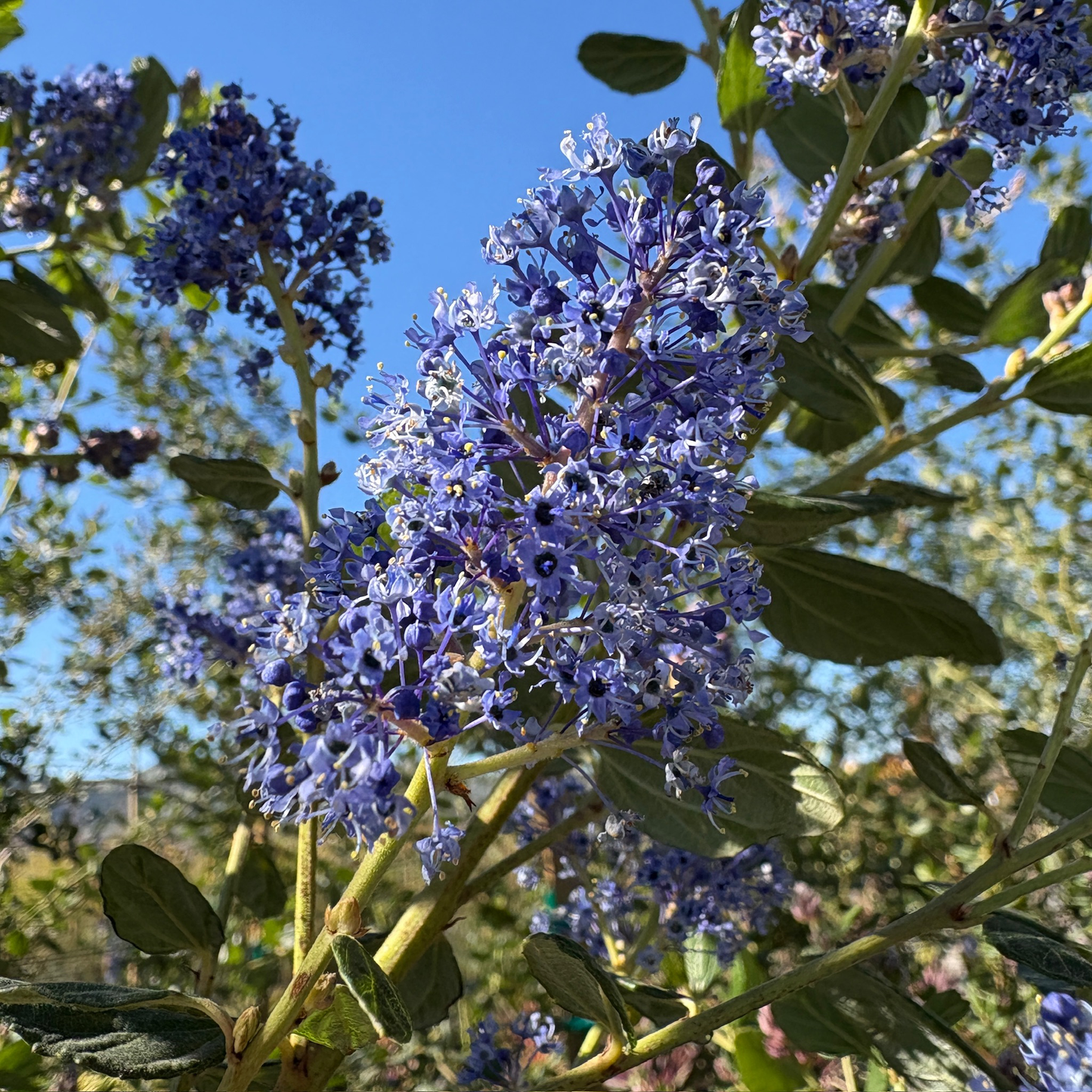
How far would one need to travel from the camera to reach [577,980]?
98 centimetres

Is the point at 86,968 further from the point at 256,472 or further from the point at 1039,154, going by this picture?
the point at 1039,154

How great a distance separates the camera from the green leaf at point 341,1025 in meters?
0.81

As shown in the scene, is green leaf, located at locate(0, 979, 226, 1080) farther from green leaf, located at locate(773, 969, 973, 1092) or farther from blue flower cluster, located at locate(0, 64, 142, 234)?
blue flower cluster, located at locate(0, 64, 142, 234)

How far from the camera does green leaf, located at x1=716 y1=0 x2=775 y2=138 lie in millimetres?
1489

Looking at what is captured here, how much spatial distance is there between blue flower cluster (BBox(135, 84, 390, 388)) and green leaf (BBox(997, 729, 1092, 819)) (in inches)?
49.4

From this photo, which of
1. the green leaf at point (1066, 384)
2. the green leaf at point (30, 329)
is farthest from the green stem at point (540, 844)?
the green leaf at point (30, 329)

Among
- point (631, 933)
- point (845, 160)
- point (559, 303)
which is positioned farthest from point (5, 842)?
point (845, 160)

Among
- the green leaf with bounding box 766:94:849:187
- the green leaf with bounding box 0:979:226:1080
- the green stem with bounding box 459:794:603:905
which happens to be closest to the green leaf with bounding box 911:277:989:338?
the green leaf with bounding box 766:94:849:187

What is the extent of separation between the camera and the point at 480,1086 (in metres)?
1.49

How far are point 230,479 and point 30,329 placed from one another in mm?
822

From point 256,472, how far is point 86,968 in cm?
190

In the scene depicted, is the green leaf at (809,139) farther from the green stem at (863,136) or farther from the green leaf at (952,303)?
the green stem at (863,136)

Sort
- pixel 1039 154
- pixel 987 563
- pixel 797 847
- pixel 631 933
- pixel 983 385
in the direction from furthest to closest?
pixel 987 563
pixel 1039 154
pixel 797 847
pixel 631 933
pixel 983 385

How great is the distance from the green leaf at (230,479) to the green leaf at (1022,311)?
4.60 ft
